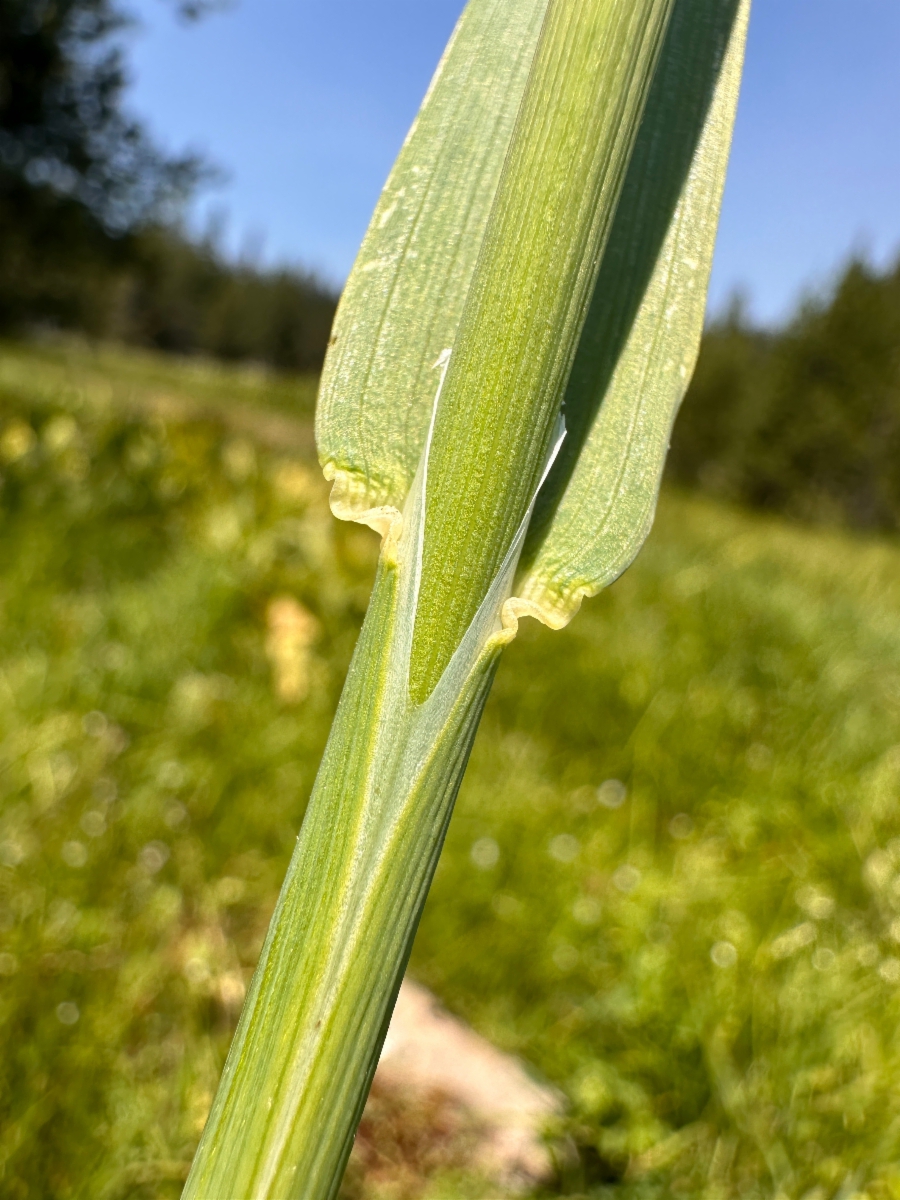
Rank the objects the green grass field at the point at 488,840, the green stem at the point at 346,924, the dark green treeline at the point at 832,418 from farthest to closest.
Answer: the dark green treeline at the point at 832,418, the green grass field at the point at 488,840, the green stem at the point at 346,924

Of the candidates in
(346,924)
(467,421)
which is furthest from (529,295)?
(346,924)

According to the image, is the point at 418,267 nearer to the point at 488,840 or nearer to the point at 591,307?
the point at 591,307

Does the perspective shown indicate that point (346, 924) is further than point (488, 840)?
No

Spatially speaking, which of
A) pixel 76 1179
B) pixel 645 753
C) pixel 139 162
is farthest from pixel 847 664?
pixel 139 162

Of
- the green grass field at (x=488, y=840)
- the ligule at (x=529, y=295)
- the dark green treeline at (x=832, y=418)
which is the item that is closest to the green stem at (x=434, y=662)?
the ligule at (x=529, y=295)

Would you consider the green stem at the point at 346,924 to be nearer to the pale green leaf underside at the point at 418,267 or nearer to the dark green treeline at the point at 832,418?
Result: the pale green leaf underside at the point at 418,267

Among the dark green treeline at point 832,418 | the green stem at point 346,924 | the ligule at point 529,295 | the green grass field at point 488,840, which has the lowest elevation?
the green grass field at point 488,840
